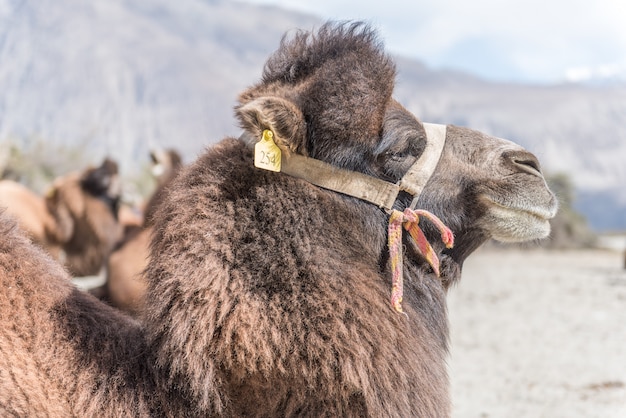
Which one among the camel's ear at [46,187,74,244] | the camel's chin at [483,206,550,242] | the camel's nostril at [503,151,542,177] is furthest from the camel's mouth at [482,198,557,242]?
the camel's ear at [46,187,74,244]

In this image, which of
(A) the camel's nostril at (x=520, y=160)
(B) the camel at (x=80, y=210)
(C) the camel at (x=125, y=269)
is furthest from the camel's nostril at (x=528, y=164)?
(B) the camel at (x=80, y=210)

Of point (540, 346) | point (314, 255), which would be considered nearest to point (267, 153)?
point (314, 255)

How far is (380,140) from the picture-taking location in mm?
2496

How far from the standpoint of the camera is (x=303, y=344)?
2.11 metres

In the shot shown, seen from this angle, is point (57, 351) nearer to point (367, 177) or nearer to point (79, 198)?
point (367, 177)

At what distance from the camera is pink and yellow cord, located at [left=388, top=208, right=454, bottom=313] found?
2402 mm

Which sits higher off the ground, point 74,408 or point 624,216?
point 624,216

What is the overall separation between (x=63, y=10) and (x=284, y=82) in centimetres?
15248

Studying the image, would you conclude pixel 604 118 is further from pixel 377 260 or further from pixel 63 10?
pixel 377 260

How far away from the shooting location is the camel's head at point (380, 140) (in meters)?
2.41

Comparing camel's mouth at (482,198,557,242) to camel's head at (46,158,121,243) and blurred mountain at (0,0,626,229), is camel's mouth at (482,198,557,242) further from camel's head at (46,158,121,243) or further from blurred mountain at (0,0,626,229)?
blurred mountain at (0,0,626,229)

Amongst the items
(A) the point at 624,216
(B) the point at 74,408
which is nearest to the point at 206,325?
(B) the point at 74,408

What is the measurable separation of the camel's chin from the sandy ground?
2.85 meters

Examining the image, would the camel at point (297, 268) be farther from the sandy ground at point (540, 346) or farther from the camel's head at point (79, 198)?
the camel's head at point (79, 198)
